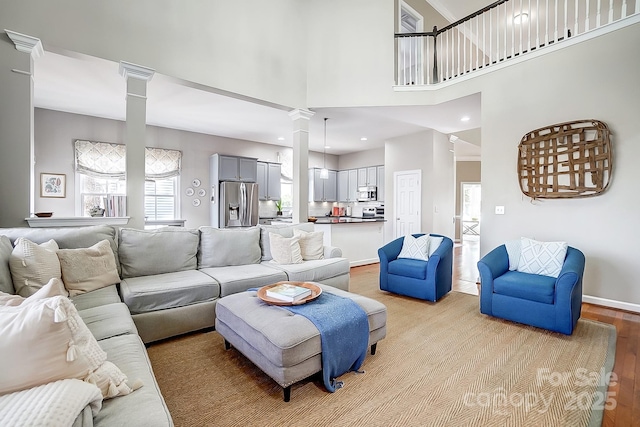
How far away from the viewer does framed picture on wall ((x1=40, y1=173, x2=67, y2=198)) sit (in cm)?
536

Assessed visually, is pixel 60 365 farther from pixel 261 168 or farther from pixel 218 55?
pixel 261 168

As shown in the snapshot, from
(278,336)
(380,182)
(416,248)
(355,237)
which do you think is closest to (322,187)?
(380,182)

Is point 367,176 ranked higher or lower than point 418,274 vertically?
higher

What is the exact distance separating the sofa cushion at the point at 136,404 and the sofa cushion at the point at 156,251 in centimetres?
168

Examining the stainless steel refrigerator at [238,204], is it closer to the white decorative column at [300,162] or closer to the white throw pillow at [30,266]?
the white decorative column at [300,162]

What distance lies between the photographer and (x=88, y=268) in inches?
99.1

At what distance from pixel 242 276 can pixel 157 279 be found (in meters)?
0.79

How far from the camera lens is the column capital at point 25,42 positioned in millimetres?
2836

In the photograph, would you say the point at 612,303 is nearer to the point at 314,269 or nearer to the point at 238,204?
the point at 314,269

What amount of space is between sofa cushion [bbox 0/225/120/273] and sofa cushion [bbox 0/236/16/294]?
0.24 metres

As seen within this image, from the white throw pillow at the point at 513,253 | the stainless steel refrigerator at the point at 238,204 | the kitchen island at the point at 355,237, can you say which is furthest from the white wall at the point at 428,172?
the stainless steel refrigerator at the point at 238,204

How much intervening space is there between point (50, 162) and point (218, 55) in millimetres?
3941

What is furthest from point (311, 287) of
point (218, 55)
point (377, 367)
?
point (218, 55)

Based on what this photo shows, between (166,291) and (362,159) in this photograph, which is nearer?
(166,291)
